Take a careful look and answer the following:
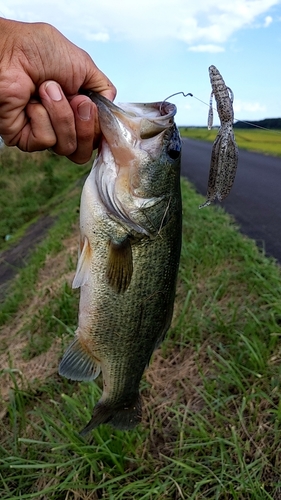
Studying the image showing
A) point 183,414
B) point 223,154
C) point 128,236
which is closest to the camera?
point 223,154

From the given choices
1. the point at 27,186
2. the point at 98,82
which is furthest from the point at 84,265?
the point at 27,186

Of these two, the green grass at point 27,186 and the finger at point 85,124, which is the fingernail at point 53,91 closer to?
the finger at point 85,124

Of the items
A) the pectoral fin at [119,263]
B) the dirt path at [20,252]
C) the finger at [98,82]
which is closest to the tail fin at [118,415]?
the pectoral fin at [119,263]

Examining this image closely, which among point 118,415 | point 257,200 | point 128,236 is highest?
point 128,236

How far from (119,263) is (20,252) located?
346 inches

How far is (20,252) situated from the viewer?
10.7 meters

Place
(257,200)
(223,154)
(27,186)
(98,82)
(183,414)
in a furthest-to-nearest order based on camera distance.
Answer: (27,186) → (257,200) → (183,414) → (98,82) → (223,154)

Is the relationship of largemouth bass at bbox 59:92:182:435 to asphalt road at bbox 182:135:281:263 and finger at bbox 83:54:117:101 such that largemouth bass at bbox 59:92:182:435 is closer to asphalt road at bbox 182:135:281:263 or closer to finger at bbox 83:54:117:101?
finger at bbox 83:54:117:101

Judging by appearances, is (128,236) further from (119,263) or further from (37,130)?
(37,130)

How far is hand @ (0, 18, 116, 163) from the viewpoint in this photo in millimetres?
2207

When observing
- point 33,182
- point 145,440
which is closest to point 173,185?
point 145,440

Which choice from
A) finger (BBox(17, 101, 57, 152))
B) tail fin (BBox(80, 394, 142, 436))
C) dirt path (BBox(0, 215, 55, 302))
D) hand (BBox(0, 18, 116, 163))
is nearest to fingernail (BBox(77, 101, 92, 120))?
hand (BBox(0, 18, 116, 163))

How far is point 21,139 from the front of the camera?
2.43 metres

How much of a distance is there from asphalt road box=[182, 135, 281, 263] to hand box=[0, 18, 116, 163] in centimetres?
126
